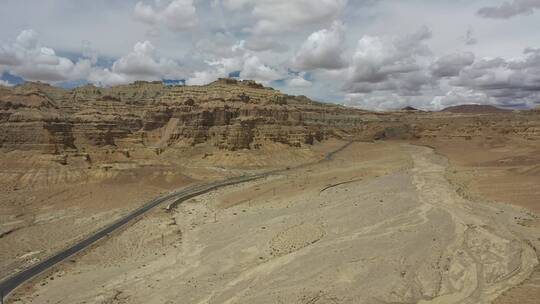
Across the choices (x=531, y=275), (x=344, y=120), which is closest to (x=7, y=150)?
(x=531, y=275)

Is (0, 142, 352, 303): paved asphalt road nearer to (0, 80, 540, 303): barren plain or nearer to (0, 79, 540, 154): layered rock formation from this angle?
(0, 80, 540, 303): barren plain

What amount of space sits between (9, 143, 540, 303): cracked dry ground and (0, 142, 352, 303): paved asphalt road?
4.11 ft

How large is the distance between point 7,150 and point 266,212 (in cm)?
5348

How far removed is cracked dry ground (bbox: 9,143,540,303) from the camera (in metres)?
23.1

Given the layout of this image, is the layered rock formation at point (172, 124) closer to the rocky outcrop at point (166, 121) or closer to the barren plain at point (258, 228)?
the rocky outcrop at point (166, 121)

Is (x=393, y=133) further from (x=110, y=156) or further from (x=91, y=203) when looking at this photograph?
(x=91, y=203)

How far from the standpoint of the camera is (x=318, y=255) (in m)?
27.8

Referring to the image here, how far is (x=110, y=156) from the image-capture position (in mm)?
83688

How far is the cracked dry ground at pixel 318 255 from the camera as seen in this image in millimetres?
23141

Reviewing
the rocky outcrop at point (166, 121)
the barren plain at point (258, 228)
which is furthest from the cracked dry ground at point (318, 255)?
the rocky outcrop at point (166, 121)

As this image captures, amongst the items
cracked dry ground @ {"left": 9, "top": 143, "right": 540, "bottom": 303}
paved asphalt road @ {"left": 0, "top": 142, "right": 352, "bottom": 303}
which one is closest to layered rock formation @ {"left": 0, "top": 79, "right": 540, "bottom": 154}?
paved asphalt road @ {"left": 0, "top": 142, "right": 352, "bottom": 303}

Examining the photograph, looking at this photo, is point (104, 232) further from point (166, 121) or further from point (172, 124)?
point (166, 121)

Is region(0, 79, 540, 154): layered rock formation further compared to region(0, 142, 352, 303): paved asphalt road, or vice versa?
region(0, 79, 540, 154): layered rock formation

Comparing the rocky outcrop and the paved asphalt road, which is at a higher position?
the rocky outcrop
